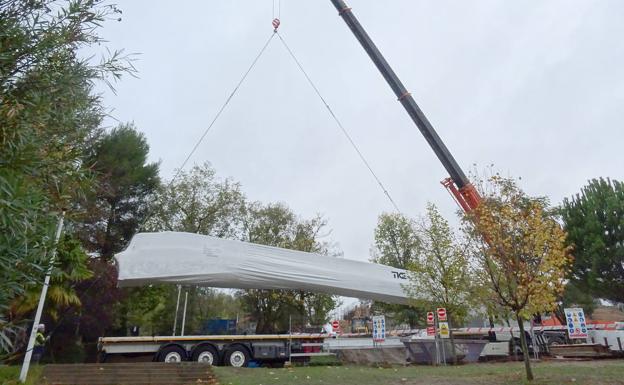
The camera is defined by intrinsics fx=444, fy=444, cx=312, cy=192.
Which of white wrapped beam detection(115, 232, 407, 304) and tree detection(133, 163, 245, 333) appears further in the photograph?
tree detection(133, 163, 245, 333)

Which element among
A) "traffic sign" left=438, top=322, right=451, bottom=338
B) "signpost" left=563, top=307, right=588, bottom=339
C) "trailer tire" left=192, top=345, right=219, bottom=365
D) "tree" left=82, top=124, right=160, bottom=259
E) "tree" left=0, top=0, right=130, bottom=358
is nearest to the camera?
"tree" left=0, top=0, right=130, bottom=358

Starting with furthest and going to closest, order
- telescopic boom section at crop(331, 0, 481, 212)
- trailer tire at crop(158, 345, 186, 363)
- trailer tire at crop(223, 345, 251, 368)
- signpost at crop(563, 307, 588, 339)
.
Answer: telescopic boom section at crop(331, 0, 481, 212) < signpost at crop(563, 307, 588, 339) < trailer tire at crop(223, 345, 251, 368) < trailer tire at crop(158, 345, 186, 363)

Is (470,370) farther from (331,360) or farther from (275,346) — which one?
(275,346)

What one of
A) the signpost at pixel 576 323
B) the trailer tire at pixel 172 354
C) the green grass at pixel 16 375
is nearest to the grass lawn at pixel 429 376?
the trailer tire at pixel 172 354

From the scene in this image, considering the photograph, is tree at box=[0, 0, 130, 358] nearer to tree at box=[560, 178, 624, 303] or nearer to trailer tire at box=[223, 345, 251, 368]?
trailer tire at box=[223, 345, 251, 368]

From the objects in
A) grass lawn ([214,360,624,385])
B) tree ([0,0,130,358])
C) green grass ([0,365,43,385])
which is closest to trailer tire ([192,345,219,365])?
grass lawn ([214,360,624,385])

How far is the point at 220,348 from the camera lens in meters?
13.0

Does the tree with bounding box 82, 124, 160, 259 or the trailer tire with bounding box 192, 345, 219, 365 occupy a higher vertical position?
the tree with bounding box 82, 124, 160, 259

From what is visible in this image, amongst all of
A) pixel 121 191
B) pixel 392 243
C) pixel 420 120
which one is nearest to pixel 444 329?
pixel 420 120

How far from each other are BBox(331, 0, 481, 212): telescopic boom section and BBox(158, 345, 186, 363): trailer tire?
1161 cm

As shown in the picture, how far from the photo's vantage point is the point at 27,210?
9.36ft

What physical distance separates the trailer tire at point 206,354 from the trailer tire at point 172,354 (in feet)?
1.10

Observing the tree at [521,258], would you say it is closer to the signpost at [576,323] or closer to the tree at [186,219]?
the signpost at [576,323]

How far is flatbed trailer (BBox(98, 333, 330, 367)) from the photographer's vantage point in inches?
487
